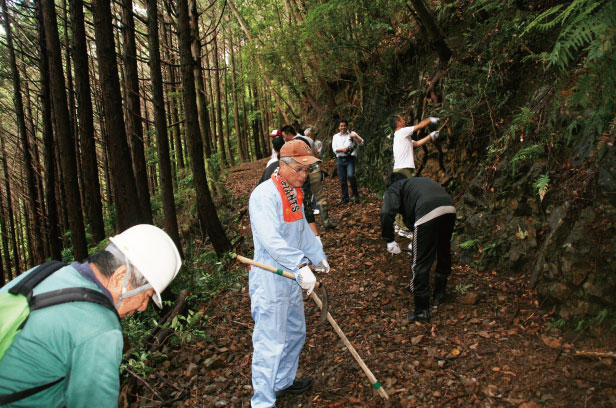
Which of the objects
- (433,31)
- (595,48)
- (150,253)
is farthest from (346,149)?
(150,253)

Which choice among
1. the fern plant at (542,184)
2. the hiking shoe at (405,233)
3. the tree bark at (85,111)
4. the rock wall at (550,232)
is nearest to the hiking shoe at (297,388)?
the rock wall at (550,232)

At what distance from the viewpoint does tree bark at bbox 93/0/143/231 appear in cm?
696

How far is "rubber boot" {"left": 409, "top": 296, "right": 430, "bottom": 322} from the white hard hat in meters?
3.51

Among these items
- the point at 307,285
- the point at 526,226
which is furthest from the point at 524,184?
the point at 307,285

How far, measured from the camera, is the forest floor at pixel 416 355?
3.35 meters

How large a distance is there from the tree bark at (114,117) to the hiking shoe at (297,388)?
5.42m

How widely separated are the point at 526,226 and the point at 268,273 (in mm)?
3852

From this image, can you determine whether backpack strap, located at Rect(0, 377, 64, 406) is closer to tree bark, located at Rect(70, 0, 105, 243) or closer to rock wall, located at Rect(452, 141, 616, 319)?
rock wall, located at Rect(452, 141, 616, 319)

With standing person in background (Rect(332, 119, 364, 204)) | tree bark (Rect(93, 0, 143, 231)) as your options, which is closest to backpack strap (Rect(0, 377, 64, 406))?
tree bark (Rect(93, 0, 143, 231))

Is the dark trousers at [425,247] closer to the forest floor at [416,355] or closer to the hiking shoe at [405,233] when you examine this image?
the forest floor at [416,355]

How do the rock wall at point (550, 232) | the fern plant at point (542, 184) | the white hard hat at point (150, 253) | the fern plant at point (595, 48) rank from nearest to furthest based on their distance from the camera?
1. the white hard hat at point (150, 253)
2. the fern plant at point (595, 48)
3. the rock wall at point (550, 232)
4. the fern plant at point (542, 184)

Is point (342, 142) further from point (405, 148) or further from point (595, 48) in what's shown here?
point (595, 48)

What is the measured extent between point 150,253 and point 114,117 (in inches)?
252

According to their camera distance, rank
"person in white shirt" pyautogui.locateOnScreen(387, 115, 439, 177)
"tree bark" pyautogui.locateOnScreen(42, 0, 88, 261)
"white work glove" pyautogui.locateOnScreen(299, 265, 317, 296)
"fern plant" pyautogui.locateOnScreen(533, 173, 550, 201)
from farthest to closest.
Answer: "tree bark" pyautogui.locateOnScreen(42, 0, 88, 261) < "person in white shirt" pyautogui.locateOnScreen(387, 115, 439, 177) < "fern plant" pyautogui.locateOnScreen(533, 173, 550, 201) < "white work glove" pyautogui.locateOnScreen(299, 265, 317, 296)
